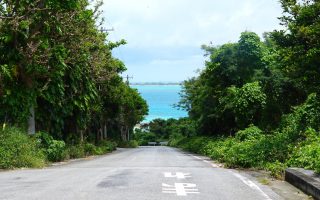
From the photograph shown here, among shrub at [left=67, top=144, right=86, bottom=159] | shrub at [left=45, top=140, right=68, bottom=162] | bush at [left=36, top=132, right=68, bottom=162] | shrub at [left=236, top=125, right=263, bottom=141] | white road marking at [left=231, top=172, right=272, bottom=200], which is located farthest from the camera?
shrub at [left=67, top=144, right=86, bottom=159]

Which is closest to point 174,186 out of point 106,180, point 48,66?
point 106,180

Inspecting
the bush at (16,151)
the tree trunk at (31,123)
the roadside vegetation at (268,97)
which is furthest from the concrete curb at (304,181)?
the tree trunk at (31,123)

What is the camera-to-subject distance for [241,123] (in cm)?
3519

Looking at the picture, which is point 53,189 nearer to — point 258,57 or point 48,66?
point 48,66

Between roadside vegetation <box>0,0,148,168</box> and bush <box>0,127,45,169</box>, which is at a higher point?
roadside vegetation <box>0,0,148,168</box>

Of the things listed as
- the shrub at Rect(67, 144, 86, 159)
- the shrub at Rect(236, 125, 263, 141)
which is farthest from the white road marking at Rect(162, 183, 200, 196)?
the shrub at Rect(67, 144, 86, 159)

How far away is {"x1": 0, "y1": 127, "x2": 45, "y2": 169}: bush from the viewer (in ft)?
61.7

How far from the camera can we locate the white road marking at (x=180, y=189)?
10.9 meters

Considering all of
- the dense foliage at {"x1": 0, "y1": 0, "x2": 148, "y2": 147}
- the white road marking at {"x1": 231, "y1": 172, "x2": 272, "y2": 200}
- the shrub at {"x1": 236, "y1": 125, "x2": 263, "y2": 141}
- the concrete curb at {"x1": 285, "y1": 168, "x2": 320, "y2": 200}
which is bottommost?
the white road marking at {"x1": 231, "y1": 172, "x2": 272, "y2": 200}

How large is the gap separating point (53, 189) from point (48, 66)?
40.6ft

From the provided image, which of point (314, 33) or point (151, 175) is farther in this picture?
point (314, 33)

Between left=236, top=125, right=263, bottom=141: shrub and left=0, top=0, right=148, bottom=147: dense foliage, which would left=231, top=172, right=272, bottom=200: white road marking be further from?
left=236, top=125, right=263, bottom=141: shrub

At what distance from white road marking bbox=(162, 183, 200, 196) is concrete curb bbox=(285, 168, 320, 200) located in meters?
2.57

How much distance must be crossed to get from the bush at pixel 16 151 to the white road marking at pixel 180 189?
356 inches
